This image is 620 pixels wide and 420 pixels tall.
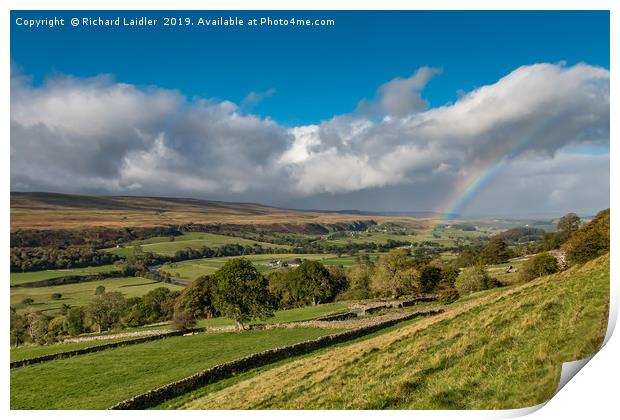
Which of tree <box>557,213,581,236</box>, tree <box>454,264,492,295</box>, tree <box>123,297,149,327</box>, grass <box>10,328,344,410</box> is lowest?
tree <box>123,297,149,327</box>

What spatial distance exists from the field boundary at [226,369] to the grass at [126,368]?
0.70 metres

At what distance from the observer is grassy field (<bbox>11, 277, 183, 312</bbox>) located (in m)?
17.1

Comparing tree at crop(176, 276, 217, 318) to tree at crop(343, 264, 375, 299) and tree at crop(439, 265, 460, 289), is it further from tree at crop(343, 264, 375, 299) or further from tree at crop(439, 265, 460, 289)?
tree at crop(439, 265, 460, 289)

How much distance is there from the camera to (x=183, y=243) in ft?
78.8

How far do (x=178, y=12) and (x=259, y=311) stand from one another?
16238 mm

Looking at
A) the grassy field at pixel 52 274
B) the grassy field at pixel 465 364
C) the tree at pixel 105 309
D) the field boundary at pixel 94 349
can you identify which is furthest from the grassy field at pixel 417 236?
the grassy field at pixel 465 364

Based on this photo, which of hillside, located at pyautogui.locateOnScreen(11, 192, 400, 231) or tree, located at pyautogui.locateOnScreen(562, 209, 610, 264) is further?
tree, located at pyautogui.locateOnScreen(562, 209, 610, 264)

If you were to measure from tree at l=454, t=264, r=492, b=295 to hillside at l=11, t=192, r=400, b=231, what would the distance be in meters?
9.95

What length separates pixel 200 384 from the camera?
11719 millimetres

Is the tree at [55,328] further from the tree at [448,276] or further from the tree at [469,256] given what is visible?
the tree at [469,256]

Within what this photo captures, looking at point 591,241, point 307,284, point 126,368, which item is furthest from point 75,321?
point 591,241

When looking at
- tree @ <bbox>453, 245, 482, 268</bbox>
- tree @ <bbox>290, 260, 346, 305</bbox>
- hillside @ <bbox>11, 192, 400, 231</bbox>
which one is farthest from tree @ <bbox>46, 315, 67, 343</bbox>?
tree @ <bbox>453, 245, 482, 268</bbox>
